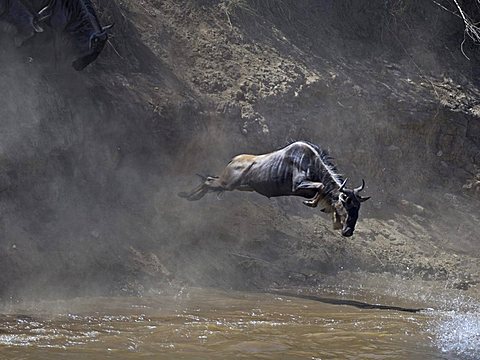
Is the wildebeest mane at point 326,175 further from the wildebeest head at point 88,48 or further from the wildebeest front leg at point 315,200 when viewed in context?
the wildebeest head at point 88,48

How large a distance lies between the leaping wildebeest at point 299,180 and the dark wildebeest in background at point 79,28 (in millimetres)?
2244

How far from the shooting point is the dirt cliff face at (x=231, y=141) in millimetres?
10531

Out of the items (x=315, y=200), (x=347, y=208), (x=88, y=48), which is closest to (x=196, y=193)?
(x=315, y=200)

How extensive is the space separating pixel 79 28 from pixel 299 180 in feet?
11.9

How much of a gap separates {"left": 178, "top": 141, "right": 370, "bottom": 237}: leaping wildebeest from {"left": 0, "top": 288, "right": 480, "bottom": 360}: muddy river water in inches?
47.0

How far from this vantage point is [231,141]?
13.0 meters

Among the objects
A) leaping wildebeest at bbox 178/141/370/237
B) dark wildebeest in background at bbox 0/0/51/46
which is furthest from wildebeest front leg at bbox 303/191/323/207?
dark wildebeest in background at bbox 0/0/51/46

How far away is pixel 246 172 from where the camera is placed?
11.0 m

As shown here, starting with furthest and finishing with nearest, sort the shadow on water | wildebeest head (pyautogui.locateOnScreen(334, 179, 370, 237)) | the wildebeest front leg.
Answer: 1. the shadow on water
2. the wildebeest front leg
3. wildebeest head (pyautogui.locateOnScreen(334, 179, 370, 237))

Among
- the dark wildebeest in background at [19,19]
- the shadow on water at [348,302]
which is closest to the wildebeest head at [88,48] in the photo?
the dark wildebeest in background at [19,19]

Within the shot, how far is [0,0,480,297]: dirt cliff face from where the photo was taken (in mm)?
10531

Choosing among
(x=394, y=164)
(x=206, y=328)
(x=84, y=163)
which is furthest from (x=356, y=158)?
(x=206, y=328)

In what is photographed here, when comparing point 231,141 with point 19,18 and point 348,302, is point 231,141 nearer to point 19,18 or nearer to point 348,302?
point 348,302

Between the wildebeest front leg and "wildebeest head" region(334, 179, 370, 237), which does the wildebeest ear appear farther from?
"wildebeest head" region(334, 179, 370, 237)
